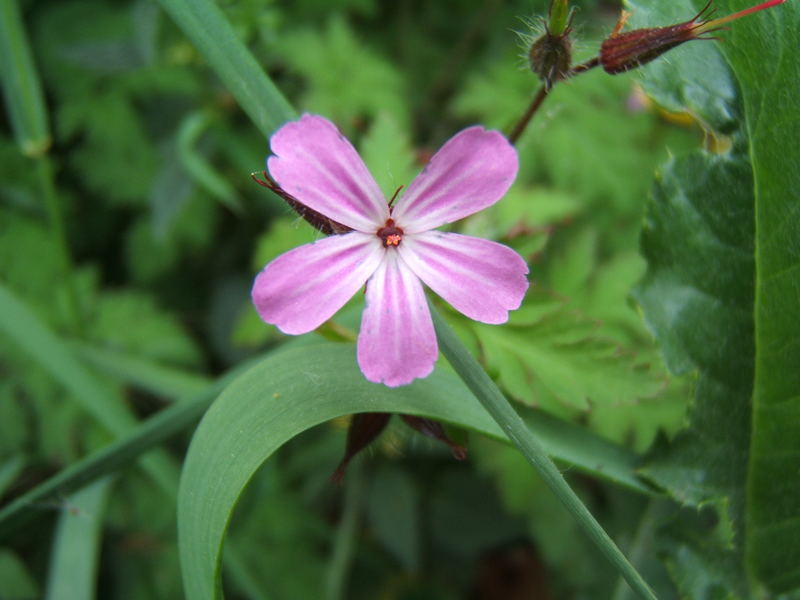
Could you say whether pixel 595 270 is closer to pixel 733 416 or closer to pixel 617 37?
pixel 733 416

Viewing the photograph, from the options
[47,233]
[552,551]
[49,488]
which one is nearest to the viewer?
[49,488]

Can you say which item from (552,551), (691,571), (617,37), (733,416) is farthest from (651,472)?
(552,551)

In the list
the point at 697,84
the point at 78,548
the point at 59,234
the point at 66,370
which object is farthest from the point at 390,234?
the point at 59,234

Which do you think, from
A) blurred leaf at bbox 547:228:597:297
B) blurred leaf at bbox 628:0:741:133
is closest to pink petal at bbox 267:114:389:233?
blurred leaf at bbox 628:0:741:133

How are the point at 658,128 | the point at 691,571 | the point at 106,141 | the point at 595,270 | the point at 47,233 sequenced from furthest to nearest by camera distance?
the point at 658,128, the point at 106,141, the point at 47,233, the point at 595,270, the point at 691,571

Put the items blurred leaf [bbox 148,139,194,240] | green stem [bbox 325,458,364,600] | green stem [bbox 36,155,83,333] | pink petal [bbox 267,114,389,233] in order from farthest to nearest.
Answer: blurred leaf [bbox 148,139,194,240]
green stem [bbox 325,458,364,600]
green stem [bbox 36,155,83,333]
pink petal [bbox 267,114,389,233]

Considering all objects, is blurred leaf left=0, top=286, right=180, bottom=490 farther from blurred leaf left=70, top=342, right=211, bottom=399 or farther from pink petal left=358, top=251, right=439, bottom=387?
pink petal left=358, top=251, right=439, bottom=387

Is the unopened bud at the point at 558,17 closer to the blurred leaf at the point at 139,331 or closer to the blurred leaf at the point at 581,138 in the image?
the blurred leaf at the point at 581,138

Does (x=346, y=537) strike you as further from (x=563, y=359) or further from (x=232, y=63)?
(x=232, y=63)
